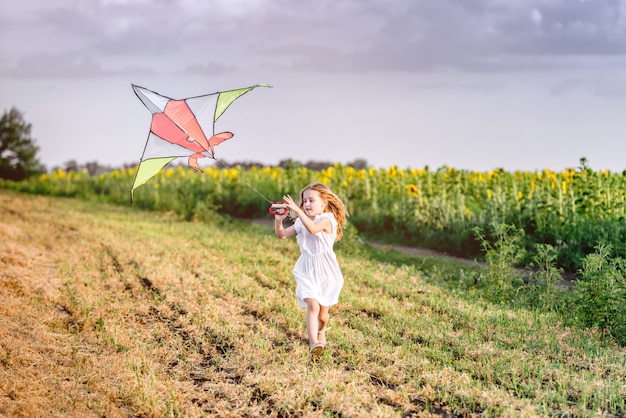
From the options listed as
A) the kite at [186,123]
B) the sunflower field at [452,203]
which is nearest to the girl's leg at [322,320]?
the kite at [186,123]

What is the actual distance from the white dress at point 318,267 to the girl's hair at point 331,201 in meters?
0.12

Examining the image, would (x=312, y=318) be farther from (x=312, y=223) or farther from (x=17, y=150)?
(x=17, y=150)

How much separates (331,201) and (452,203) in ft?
21.5

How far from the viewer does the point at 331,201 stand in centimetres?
523

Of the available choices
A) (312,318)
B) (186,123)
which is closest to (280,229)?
(312,318)

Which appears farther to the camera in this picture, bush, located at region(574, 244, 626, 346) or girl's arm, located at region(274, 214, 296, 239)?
bush, located at region(574, 244, 626, 346)

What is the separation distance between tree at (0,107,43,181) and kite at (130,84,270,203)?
18.6 meters

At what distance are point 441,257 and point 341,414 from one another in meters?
5.96

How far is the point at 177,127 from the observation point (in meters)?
5.28

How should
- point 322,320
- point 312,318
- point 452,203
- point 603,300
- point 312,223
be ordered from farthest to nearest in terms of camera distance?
point 452,203 < point 603,300 < point 322,320 < point 312,318 < point 312,223

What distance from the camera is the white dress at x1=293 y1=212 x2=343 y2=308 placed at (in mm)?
5043

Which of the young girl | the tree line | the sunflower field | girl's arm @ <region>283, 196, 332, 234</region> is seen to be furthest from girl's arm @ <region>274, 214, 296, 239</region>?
the tree line

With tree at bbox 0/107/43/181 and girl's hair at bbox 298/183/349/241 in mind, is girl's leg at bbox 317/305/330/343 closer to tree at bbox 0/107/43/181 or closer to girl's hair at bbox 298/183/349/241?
girl's hair at bbox 298/183/349/241

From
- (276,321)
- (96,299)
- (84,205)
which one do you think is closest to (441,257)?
(276,321)
